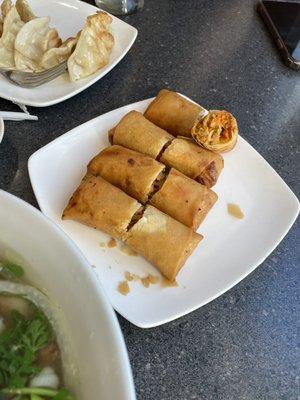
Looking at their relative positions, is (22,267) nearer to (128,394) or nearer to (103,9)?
(128,394)

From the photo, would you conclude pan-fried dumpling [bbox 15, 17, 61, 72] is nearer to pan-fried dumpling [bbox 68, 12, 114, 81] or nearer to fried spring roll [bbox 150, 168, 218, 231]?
pan-fried dumpling [bbox 68, 12, 114, 81]

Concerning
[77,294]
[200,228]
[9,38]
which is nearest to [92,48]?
[9,38]

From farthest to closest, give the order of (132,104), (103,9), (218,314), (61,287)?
(103,9) → (132,104) → (218,314) → (61,287)

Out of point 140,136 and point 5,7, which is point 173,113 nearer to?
point 140,136

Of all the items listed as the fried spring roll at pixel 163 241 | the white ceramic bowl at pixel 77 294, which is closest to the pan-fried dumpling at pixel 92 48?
the fried spring roll at pixel 163 241

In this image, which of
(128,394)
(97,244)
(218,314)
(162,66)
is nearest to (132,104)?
(162,66)

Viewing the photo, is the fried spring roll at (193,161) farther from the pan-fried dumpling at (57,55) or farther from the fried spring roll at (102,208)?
the pan-fried dumpling at (57,55)

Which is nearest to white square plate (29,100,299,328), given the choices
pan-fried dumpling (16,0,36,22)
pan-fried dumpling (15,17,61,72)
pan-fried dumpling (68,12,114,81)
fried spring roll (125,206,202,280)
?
fried spring roll (125,206,202,280)
